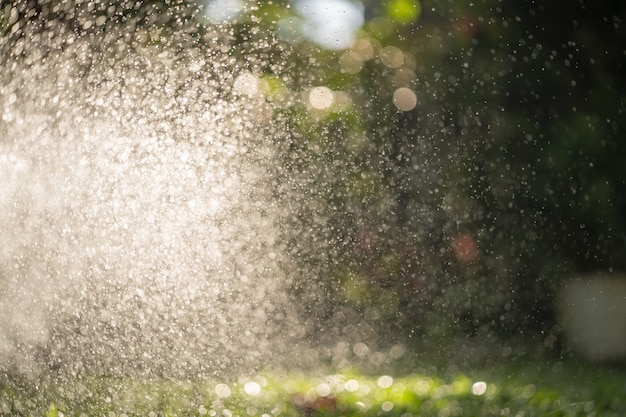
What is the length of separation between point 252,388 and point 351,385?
105 millimetres

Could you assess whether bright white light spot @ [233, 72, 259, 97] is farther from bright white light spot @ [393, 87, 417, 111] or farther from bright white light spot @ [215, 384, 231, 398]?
bright white light spot @ [215, 384, 231, 398]

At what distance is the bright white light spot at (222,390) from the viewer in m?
0.58

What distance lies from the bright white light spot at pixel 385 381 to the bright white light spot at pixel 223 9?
39 cm

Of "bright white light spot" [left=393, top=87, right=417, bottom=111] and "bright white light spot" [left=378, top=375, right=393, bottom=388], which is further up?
"bright white light spot" [left=393, top=87, right=417, bottom=111]

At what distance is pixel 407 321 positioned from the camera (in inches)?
23.1

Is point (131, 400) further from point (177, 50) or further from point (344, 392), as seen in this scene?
point (177, 50)

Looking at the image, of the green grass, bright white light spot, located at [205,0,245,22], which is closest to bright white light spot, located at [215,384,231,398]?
the green grass

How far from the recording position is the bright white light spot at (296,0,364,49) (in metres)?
0.60

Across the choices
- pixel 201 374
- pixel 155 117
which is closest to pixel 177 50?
pixel 155 117

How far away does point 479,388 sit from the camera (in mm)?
637

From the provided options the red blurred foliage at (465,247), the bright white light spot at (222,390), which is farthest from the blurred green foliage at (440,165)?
the bright white light spot at (222,390)

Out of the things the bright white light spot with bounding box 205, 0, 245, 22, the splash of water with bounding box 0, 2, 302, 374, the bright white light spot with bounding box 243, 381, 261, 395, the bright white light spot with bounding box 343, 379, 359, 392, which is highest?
the bright white light spot with bounding box 205, 0, 245, 22

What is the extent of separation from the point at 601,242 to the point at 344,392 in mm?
322

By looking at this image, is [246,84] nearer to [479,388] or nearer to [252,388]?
[252,388]
